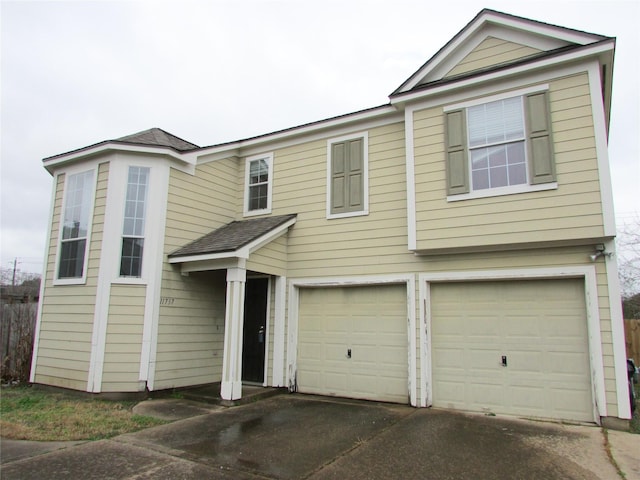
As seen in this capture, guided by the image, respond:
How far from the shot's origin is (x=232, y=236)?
333 inches

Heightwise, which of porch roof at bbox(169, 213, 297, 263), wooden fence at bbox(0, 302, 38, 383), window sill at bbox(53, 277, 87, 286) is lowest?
wooden fence at bbox(0, 302, 38, 383)

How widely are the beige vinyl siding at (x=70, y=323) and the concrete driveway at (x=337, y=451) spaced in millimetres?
3056

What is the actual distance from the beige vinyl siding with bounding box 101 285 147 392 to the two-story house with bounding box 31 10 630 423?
0.11ft

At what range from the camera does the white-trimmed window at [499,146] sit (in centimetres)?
629

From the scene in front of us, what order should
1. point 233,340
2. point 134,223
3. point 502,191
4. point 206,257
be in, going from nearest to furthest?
point 502,191, point 233,340, point 206,257, point 134,223

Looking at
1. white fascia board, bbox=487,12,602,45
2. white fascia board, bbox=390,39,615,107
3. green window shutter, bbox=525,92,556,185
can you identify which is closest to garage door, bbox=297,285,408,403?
green window shutter, bbox=525,92,556,185

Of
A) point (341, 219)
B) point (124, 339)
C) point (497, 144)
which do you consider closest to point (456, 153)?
point (497, 144)

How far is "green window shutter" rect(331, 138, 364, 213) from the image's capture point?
332 inches

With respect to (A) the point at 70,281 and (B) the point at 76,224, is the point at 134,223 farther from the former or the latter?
(A) the point at 70,281

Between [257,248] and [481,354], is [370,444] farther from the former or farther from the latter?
[257,248]

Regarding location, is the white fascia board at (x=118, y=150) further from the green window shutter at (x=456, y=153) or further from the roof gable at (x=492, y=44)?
the green window shutter at (x=456, y=153)

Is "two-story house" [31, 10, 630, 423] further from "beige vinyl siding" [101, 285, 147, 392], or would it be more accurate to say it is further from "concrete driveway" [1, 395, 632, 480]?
"concrete driveway" [1, 395, 632, 480]

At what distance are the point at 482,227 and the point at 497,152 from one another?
50.6 inches

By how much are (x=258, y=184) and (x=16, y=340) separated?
21.6 feet
